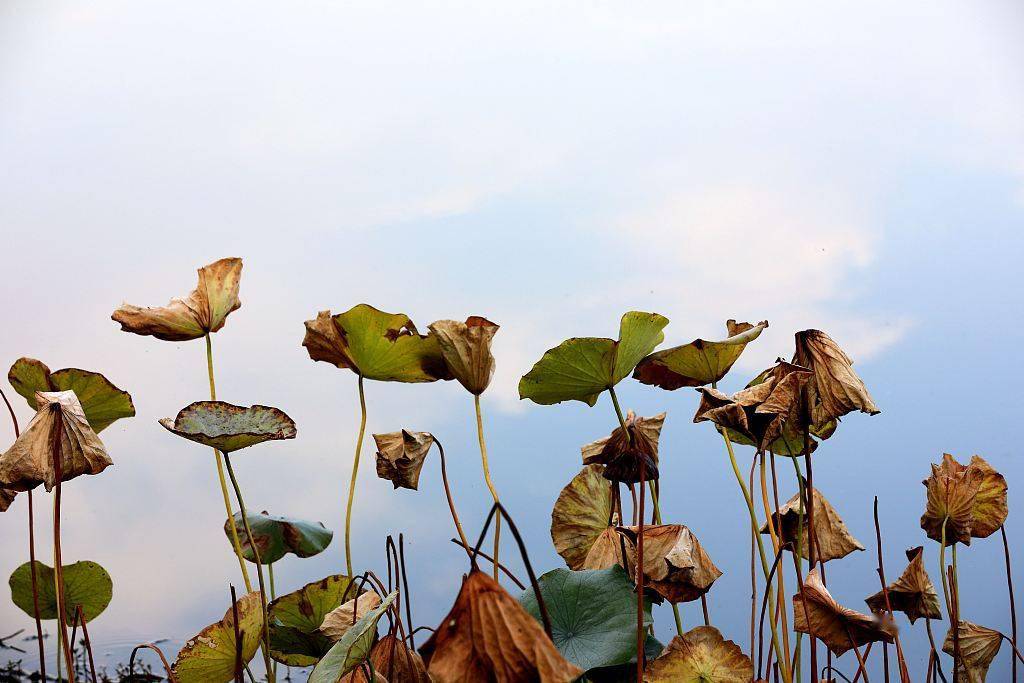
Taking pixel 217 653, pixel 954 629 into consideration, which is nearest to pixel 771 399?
pixel 954 629

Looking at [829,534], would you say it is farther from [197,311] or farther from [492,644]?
[197,311]

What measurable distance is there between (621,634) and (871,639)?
7.9 inches

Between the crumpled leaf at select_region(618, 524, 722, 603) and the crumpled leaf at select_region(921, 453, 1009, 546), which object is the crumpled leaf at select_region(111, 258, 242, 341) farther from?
the crumpled leaf at select_region(921, 453, 1009, 546)

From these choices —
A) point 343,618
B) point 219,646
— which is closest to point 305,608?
point 219,646

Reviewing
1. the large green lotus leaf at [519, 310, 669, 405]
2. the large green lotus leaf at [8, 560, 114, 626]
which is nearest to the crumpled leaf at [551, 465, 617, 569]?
the large green lotus leaf at [519, 310, 669, 405]

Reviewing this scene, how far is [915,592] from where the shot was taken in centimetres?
86

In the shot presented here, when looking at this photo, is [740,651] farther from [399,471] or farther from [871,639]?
[399,471]

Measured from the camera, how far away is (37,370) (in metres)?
0.84

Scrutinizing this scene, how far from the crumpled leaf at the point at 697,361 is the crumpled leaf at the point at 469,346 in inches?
7.1

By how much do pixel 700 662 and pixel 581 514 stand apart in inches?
8.8

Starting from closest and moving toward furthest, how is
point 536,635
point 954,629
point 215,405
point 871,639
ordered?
1. point 536,635
2. point 871,639
3. point 215,405
4. point 954,629

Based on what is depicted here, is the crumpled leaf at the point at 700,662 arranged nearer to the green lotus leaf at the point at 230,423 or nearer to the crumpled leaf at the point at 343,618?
the crumpled leaf at the point at 343,618

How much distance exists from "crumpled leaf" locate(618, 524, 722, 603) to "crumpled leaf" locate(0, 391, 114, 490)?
0.46 meters

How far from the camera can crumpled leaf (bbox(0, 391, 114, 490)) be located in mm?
659
